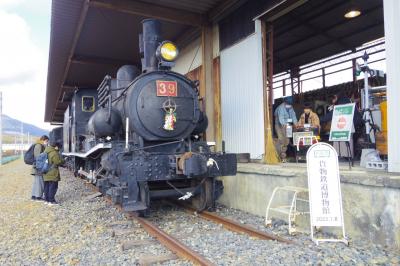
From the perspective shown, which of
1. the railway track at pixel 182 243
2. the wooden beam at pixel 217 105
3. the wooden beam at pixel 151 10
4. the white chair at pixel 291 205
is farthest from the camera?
the wooden beam at pixel 217 105

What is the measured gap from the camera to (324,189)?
4840 millimetres

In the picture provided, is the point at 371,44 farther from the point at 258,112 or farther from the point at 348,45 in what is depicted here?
the point at 258,112

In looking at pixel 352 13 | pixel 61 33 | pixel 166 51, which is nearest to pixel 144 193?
pixel 166 51

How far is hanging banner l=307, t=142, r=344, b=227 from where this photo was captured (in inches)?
186

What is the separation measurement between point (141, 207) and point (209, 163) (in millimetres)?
1368

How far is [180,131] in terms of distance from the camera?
21.8 ft

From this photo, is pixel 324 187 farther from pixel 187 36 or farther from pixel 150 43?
pixel 187 36

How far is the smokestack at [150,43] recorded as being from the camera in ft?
22.4

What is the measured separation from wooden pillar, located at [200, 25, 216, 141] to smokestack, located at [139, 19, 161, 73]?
3.00 meters

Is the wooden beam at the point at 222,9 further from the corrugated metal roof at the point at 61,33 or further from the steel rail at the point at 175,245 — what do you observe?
the steel rail at the point at 175,245

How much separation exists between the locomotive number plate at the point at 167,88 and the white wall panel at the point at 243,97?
7.81 ft

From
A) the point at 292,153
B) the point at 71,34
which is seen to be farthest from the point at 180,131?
the point at 71,34

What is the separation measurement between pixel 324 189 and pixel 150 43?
4.20 m

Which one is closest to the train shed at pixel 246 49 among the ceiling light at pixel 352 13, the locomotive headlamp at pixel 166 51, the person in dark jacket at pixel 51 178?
the ceiling light at pixel 352 13
